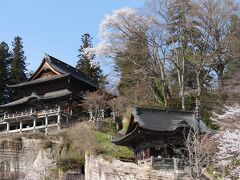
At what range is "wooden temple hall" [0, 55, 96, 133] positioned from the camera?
140ft

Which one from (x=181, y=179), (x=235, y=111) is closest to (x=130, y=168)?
(x=181, y=179)

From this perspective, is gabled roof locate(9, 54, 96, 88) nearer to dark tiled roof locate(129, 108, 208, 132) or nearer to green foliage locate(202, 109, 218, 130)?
green foliage locate(202, 109, 218, 130)

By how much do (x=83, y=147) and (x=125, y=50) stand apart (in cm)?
933

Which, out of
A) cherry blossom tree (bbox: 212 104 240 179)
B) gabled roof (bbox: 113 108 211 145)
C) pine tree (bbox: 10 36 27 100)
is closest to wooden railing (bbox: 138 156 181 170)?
gabled roof (bbox: 113 108 211 145)

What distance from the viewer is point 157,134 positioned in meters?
26.0

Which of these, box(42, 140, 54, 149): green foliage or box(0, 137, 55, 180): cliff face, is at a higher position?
box(42, 140, 54, 149): green foliage

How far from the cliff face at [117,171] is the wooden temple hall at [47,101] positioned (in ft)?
34.9

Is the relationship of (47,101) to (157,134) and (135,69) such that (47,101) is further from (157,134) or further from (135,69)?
(157,134)

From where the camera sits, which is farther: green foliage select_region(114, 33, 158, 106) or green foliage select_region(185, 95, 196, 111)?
green foliage select_region(114, 33, 158, 106)

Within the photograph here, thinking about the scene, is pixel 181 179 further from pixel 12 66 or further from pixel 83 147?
pixel 12 66

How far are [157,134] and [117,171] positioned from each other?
311 centimetres

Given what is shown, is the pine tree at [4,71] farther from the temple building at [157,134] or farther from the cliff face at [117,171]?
the temple building at [157,134]

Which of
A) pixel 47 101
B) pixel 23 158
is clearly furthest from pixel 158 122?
pixel 47 101

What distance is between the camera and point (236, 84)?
104 ft
